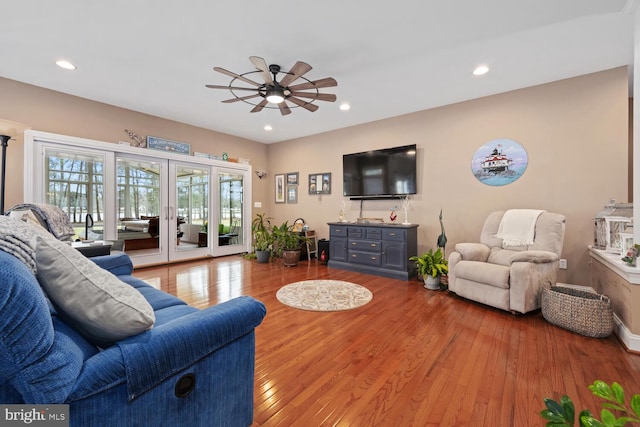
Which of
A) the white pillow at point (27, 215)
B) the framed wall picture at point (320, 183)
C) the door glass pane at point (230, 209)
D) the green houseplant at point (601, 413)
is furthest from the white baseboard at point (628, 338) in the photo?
the door glass pane at point (230, 209)

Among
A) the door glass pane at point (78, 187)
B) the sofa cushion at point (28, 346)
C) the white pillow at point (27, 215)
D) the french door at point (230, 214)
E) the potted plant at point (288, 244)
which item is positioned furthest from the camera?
the french door at point (230, 214)

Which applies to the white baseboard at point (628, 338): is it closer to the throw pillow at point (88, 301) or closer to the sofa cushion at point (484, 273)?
the sofa cushion at point (484, 273)

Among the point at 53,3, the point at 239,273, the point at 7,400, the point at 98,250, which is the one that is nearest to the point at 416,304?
the point at 239,273

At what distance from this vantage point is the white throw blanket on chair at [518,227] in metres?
3.10

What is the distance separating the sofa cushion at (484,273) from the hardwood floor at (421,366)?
1.04ft

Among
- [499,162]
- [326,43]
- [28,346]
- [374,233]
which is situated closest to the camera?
[28,346]

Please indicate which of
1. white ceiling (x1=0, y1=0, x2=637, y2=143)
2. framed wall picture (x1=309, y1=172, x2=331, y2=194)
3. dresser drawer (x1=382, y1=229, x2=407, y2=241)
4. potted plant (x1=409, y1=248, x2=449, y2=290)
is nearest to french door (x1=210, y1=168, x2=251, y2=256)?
framed wall picture (x1=309, y1=172, x2=331, y2=194)

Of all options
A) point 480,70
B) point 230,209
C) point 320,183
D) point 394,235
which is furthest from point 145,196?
point 480,70

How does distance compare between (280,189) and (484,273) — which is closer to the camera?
(484,273)

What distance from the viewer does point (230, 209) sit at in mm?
6148

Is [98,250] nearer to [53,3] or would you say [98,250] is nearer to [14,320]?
[53,3]

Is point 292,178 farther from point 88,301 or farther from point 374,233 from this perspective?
point 88,301

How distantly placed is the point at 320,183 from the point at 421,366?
4.32 m

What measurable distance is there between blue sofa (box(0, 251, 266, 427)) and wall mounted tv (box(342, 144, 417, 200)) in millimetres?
3837
